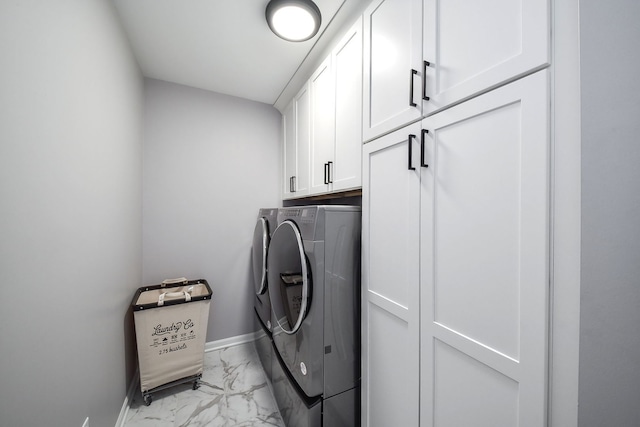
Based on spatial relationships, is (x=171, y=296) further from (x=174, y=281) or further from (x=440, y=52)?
(x=440, y=52)

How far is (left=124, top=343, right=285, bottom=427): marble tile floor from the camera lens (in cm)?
153

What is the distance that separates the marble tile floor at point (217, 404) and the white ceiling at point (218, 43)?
8.49 ft

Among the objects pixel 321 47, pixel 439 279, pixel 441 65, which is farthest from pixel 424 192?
pixel 321 47

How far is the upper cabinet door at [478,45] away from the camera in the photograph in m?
0.60

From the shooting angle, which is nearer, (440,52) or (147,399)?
(440,52)

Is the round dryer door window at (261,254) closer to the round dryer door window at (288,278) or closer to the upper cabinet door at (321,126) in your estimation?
the round dryer door window at (288,278)

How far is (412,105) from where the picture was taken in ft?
3.10

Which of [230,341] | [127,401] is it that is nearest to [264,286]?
[230,341]

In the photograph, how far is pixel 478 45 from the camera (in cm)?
74

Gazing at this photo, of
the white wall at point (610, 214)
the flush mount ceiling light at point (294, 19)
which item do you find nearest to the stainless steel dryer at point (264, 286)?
the flush mount ceiling light at point (294, 19)

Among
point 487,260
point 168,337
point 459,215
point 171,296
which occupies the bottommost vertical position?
point 168,337

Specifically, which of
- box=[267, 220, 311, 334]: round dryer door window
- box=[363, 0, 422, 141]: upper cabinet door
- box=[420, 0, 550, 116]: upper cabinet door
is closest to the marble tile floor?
box=[267, 220, 311, 334]: round dryer door window

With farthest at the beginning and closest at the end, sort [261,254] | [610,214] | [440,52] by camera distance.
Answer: [261,254], [440,52], [610,214]

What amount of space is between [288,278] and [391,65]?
1231 millimetres
